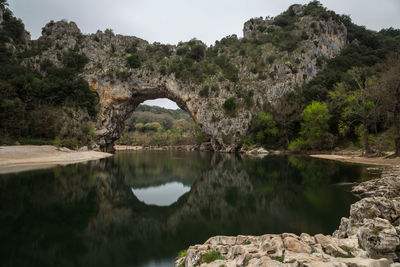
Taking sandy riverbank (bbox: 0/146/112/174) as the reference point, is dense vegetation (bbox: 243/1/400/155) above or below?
above

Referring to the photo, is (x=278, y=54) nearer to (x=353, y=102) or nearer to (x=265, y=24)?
(x=265, y=24)

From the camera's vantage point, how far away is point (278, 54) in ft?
209

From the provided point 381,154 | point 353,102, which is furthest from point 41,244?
point 353,102

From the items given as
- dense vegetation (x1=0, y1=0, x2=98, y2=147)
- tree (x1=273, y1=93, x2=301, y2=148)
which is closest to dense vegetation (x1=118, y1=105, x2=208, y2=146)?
tree (x1=273, y1=93, x2=301, y2=148)

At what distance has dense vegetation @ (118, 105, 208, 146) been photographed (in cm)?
8678

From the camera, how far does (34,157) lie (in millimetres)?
29469

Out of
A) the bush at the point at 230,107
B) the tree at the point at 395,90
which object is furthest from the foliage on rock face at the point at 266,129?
the tree at the point at 395,90

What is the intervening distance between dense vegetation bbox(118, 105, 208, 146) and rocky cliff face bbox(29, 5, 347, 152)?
64.2ft

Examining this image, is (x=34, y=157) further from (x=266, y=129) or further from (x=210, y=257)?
(x=266, y=129)

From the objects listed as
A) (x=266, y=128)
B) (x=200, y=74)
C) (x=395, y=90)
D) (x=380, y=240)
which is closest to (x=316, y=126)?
(x=266, y=128)

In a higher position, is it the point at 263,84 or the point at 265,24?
the point at 265,24

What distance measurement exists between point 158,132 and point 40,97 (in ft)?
215

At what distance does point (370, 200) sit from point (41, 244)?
10011mm

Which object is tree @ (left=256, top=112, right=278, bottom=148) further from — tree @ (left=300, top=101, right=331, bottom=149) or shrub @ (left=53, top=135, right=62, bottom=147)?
shrub @ (left=53, top=135, right=62, bottom=147)
